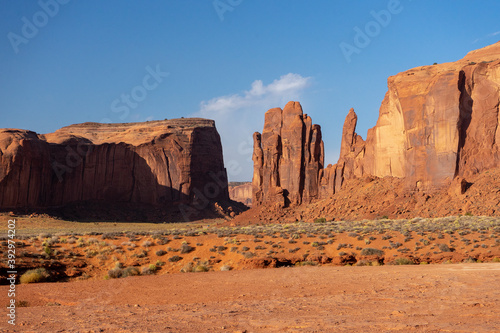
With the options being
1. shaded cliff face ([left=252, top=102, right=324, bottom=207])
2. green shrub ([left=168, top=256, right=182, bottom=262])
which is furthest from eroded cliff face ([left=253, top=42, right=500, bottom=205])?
green shrub ([left=168, top=256, right=182, bottom=262])

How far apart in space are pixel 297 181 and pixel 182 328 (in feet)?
182

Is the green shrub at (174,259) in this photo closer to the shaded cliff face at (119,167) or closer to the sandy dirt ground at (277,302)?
the sandy dirt ground at (277,302)

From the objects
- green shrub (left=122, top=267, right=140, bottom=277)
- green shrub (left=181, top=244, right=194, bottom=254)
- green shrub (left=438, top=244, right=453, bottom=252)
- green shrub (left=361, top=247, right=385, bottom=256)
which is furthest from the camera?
green shrub (left=181, top=244, right=194, bottom=254)

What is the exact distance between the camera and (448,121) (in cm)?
4584

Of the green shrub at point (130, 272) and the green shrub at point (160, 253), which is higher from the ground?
the green shrub at point (160, 253)

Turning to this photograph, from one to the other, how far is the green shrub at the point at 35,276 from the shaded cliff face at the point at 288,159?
45.6m

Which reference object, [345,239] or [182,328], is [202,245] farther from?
[182,328]

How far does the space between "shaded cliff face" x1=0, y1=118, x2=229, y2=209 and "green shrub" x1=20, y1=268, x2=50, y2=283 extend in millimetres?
55002

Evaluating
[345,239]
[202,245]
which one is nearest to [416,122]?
[345,239]

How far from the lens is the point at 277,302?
1152 centimetres

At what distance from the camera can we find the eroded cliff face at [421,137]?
45.5 metres

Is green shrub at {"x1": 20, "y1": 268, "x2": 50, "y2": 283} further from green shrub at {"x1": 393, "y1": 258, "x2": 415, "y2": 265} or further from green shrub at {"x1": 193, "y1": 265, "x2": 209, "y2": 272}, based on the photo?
green shrub at {"x1": 393, "y1": 258, "x2": 415, "y2": 265}

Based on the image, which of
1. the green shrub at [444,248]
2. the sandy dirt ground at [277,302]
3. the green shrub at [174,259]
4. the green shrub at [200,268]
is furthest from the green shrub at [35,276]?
the green shrub at [444,248]

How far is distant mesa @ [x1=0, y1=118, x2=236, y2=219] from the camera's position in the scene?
70438 millimetres
